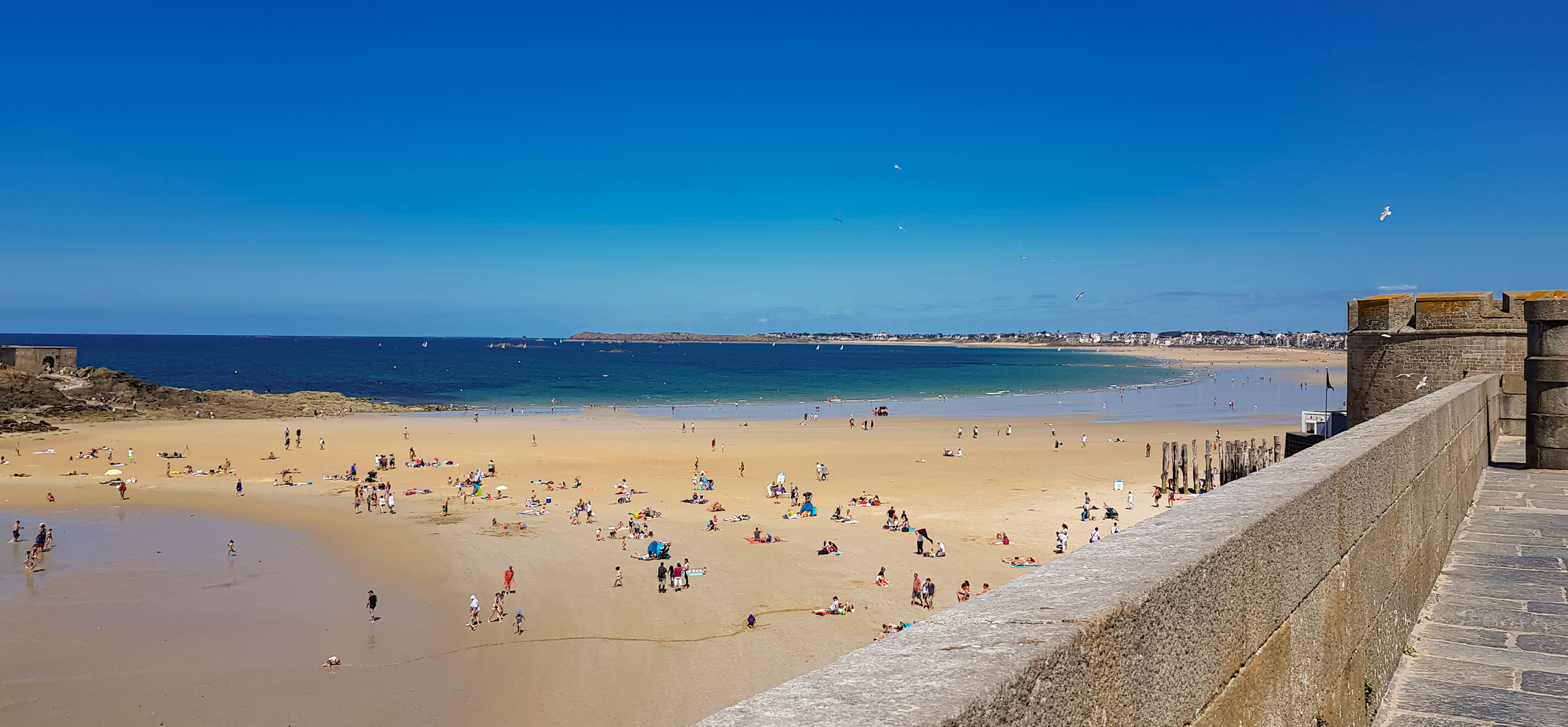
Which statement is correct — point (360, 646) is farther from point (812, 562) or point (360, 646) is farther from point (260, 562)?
point (812, 562)

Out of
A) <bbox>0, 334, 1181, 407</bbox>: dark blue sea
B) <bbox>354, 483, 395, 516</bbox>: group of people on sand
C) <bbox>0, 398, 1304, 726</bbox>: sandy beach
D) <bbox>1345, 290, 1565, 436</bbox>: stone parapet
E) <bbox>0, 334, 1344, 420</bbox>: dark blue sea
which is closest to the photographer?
<bbox>1345, 290, 1565, 436</bbox>: stone parapet

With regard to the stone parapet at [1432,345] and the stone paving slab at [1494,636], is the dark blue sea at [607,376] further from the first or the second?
the stone paving slab at [1494,636]

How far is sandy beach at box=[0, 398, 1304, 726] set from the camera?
1278cm

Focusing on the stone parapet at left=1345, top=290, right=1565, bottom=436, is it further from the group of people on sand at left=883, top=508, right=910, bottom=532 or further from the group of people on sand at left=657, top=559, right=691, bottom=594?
the group of people on sand at left=657, top=559, right=691, bottom=594

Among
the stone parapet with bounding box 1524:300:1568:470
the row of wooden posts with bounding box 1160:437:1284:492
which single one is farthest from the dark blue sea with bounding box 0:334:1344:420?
the stone parapet with bounding box 1524:300:1568:470

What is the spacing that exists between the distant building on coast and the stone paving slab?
64.6 m

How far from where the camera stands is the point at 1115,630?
1785 mm

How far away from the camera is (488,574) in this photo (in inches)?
747

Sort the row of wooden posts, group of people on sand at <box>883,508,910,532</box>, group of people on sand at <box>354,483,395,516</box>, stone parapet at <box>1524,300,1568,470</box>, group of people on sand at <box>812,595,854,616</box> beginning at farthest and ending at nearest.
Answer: the row of wooden posts
group of people on sand at <box>354,483,395,516</box>
group of people on sand at <box>883,508,910,532</box>
group of people on sand at <box>812,595,854,616</box>
stone parapet at <box>1524,300,1568,470</box>

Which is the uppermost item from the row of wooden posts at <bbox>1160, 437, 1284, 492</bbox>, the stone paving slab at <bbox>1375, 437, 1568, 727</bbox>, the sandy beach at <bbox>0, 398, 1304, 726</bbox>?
the stone paving slab at <bbox>1375, 437, 1568, 727</bbox>

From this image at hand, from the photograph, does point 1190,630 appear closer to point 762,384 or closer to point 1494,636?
point 1494,636

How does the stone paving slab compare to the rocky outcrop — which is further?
the rocky outcrop

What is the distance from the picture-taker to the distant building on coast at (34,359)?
5166 cm

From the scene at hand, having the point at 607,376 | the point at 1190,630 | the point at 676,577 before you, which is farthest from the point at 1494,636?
the point at 607,376
